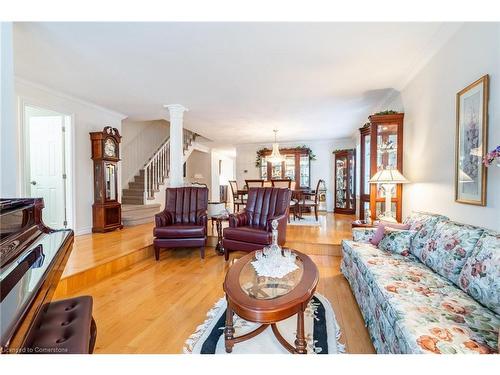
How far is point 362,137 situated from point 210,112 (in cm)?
286

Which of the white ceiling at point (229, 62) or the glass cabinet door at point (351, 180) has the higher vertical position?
the white ceiling at point (229, 62)

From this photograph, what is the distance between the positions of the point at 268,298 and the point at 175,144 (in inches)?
142

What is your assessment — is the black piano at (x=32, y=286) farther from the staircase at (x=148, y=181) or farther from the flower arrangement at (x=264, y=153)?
the flower arrangement at (x=264, y=153)

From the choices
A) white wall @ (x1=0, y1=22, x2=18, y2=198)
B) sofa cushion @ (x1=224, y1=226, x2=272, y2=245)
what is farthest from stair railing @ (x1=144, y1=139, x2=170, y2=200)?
white wall @ (x1=0, y1=22, x2=18, y2=198)

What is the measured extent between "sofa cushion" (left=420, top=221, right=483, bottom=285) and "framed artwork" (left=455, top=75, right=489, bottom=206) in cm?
29

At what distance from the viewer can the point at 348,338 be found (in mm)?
1719

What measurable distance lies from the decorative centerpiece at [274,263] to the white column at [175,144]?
2.89 metres

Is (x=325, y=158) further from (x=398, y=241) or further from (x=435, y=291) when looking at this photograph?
(x=435, y=291)

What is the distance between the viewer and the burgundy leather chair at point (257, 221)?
3.19 m

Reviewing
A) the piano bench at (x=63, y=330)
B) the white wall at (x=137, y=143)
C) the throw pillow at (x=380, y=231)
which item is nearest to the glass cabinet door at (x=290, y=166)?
the white wall at (x=137, y=143)

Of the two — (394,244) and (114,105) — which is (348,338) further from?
(114,105)

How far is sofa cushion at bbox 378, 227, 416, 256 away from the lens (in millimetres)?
2242

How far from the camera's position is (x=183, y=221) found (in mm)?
3781

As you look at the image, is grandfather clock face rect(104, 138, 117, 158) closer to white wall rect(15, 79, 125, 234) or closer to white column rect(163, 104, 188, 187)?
white wall rect(15, 79, 125, 234)
